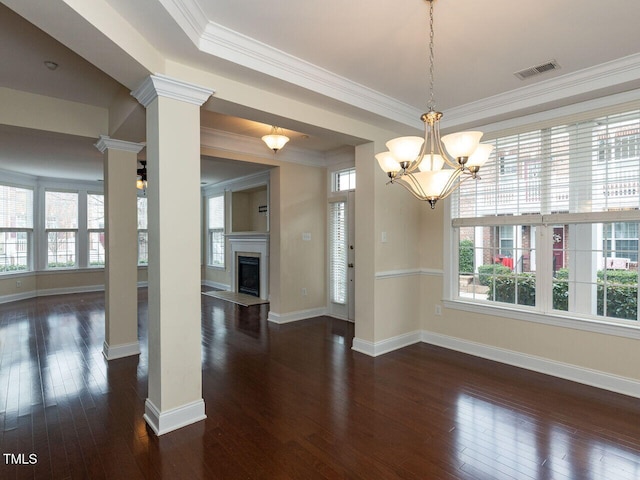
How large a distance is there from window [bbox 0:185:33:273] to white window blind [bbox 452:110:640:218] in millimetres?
9065

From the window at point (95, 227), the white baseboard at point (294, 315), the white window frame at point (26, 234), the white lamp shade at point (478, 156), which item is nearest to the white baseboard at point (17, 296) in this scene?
the white window frame at point (26, 234)

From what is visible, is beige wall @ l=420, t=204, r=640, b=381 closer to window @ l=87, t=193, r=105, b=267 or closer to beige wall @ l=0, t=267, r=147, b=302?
beige wall @ l=0, t=267, r=147, b=302

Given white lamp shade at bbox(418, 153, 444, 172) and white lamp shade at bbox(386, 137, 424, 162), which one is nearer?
white lamp shade at bbox(386, 137, 424, 162)

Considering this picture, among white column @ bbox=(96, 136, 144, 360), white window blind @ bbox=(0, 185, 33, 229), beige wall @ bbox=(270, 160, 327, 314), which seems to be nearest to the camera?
white column @ bbox=(96, 136, 144, 360)

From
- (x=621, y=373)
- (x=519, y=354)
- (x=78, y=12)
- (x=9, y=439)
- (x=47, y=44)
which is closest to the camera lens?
(x=78, y=12)

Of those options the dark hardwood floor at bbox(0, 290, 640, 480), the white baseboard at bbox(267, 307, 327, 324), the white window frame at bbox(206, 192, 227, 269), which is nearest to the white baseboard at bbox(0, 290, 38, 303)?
the white window frame at bbox(206, 192, 227, 269)

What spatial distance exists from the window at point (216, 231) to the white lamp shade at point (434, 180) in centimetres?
756

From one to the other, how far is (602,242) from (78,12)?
4.24 meters

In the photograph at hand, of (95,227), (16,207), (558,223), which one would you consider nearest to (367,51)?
(558,223)

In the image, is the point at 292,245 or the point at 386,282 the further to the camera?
the point at 292,245

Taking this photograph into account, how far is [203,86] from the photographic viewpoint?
8.43 ft

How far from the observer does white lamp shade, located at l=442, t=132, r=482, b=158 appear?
81.1 inches

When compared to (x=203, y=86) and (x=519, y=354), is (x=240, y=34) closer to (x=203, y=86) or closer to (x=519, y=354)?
(x=203, y=86)

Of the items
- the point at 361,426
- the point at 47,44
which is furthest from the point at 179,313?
the point at 47,44
